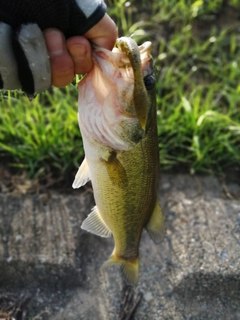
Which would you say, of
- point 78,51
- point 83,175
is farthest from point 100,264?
point 78,51

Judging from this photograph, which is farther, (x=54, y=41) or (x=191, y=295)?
(x=191, y=295)

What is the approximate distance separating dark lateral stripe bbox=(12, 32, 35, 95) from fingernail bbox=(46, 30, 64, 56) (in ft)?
0.29

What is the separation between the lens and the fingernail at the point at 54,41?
1.64 meters

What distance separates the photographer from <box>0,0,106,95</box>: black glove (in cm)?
160

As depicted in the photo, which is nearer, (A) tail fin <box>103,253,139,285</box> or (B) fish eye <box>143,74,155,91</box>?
(B) fish eye <box>143,74,155,91</box>

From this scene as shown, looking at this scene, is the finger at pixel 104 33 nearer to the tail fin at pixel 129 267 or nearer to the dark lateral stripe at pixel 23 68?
the dark lateral stripe at pixel 23 68

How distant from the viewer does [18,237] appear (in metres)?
2.68

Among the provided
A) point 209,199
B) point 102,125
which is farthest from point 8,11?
point 209,199

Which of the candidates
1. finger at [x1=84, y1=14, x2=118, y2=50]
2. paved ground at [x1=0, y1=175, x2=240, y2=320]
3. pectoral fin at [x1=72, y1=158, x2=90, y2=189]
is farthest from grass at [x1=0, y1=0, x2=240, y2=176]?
finger at [x1=84, y1=14, x2=118, y2=50]

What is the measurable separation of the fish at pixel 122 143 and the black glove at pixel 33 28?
0.12m

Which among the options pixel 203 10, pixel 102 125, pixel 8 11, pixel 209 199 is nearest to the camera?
pixel 8 11

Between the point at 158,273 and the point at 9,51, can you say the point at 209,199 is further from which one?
the point at 9,51

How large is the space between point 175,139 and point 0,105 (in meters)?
1.06

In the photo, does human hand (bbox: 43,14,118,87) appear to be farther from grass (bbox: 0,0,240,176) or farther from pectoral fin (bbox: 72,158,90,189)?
grass (bbox: 0,0,240,176)
